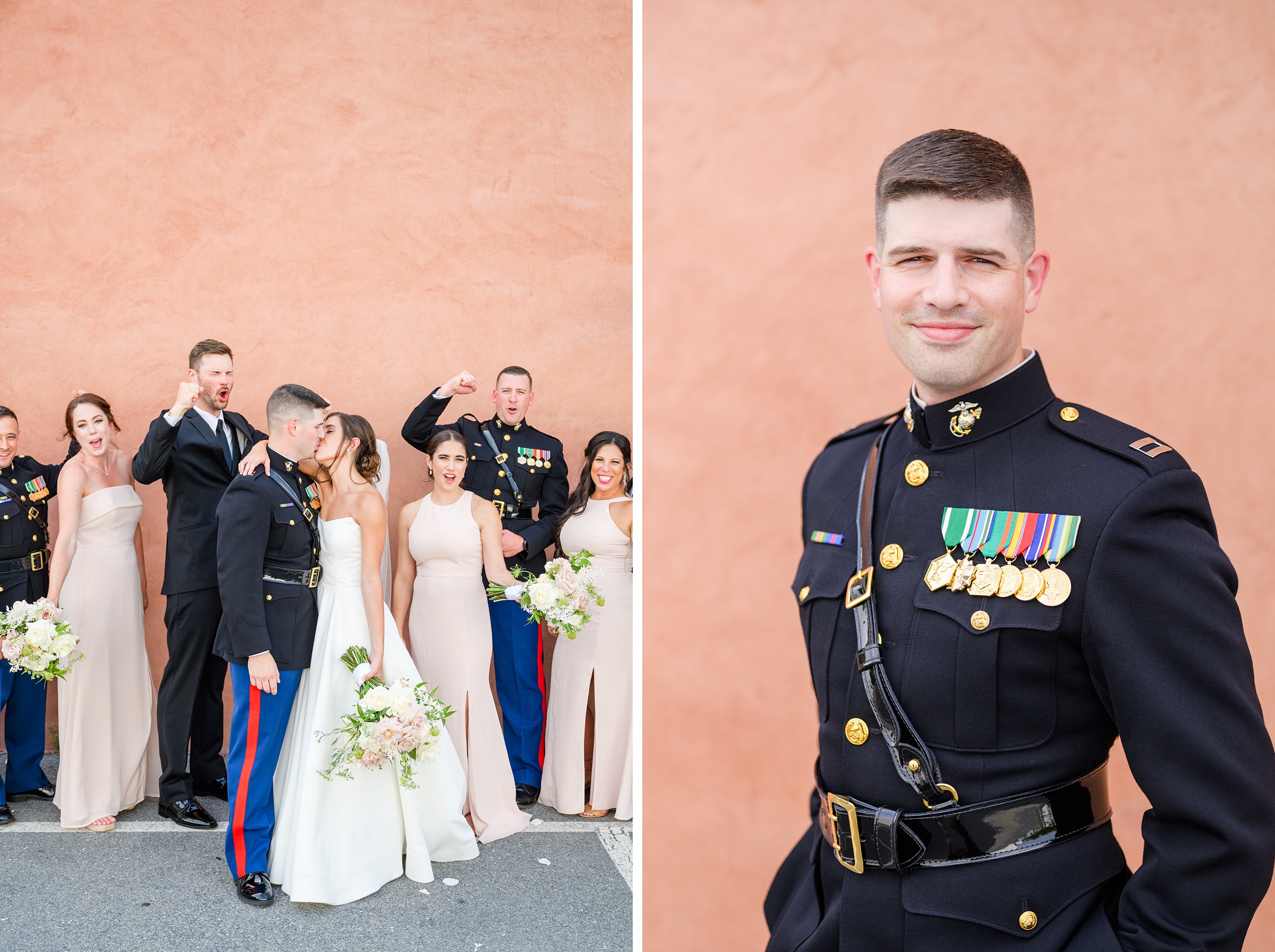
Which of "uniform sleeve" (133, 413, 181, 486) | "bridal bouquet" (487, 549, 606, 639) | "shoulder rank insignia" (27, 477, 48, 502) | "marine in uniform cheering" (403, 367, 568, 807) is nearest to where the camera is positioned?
"bridal bouquet" (487, 549, 606, 639)

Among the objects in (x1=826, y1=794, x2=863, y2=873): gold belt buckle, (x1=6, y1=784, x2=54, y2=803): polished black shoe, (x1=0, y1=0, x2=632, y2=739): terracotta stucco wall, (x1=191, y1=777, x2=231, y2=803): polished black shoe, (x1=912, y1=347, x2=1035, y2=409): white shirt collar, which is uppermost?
(x1=0, y1=0, x2=632, y2=739): terracotta stucco wall

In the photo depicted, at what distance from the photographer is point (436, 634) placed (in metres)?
4.48

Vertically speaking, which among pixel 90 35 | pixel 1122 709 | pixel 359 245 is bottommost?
pixel 1122 709

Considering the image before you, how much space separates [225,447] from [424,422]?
931mm

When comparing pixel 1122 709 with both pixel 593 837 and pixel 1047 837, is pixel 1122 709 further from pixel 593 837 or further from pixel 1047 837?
pixel 593 837

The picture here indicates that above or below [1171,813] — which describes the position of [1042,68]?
above

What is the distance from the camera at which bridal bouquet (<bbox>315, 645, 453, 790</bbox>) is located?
140 inches

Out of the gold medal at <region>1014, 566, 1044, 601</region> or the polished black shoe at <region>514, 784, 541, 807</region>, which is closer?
the gold medal at <region>1014, 566, 1044, 601</region>

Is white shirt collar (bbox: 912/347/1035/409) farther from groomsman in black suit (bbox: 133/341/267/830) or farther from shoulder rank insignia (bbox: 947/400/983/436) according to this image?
groomsman in black suit (bbox: 133/341/267/830)

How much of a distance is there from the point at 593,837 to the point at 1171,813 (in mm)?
3515

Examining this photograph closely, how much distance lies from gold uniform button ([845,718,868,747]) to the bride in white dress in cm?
266

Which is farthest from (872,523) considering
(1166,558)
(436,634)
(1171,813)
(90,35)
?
(90,35)

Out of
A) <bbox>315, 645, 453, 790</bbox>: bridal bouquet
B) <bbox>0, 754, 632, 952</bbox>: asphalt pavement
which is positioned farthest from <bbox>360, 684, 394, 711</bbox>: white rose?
<bbox>0, 754, 632, 952</bbox>: asphalt pavement

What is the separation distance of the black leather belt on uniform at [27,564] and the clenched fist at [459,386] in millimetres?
2085
